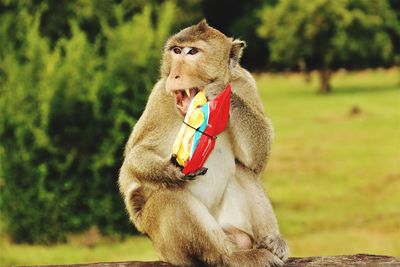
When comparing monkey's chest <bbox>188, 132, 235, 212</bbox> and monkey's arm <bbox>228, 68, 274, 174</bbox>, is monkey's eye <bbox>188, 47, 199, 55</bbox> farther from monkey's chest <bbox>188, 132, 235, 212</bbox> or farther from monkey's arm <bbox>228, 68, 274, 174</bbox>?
monkey's chest <bbox>188, 132, 235, 212</bbox>

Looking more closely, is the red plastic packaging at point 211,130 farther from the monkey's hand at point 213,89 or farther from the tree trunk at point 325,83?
the tree trunk at point 325,83

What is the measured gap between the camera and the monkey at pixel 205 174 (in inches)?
177

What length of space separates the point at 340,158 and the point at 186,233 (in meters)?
19.8

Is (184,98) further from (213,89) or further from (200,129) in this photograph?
(200,129)

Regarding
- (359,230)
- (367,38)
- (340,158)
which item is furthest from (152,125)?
(367,38)

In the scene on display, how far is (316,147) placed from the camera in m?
26.2

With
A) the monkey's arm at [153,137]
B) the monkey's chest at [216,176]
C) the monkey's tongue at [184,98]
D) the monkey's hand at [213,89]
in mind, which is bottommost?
the monkey's chest at [216,176]

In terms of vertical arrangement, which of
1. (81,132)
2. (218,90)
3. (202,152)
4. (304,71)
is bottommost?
(304,71)

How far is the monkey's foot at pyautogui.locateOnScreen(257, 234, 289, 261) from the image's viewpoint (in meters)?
4.74

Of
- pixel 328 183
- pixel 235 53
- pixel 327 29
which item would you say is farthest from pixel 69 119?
pixel 327 29

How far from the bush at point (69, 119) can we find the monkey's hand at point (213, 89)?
7653 mm

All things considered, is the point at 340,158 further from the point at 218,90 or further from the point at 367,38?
the point at 367,38

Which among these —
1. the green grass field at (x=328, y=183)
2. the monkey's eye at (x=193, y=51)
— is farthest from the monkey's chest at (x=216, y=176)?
the green grass field at (x=328, y=183)

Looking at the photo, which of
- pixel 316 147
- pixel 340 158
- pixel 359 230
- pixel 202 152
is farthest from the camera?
pixel 316 147
